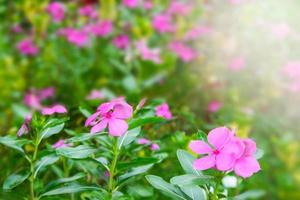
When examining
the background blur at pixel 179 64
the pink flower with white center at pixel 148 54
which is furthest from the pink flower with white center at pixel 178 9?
the pink flower with white center at pixel 148 54

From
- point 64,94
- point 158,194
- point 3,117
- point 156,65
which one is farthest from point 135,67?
point 158,194

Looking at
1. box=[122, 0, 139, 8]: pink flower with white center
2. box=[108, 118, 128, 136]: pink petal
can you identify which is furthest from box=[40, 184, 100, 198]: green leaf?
box=[122, 0, 139, 8]: pink flower with white center

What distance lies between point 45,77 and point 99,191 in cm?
241

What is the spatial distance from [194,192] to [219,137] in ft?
0.42

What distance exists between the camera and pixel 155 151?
140 centimetres

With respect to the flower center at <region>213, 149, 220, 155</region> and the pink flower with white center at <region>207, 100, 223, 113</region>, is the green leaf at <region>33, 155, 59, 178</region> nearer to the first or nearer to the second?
the flower center at <region>213, 149, 220, 155</region>

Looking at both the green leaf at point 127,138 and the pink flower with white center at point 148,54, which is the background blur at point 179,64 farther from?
the green leaf at point 127,138

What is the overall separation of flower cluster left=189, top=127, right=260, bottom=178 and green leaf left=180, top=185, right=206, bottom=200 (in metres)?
0.09

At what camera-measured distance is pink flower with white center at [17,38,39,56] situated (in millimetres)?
3584

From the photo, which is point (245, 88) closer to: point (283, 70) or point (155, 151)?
point (283, 70)

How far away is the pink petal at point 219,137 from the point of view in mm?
998

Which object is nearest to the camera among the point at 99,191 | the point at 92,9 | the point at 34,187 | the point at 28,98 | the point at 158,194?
the point at 99,191

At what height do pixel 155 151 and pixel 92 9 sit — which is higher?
pixel 155 151

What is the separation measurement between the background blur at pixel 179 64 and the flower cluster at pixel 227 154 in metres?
1.92
